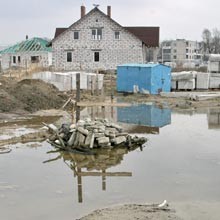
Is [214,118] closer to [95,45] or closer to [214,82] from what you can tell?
[214,82]

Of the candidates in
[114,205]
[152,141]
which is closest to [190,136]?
[152,141]

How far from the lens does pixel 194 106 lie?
2959 cm

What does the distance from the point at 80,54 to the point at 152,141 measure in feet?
109

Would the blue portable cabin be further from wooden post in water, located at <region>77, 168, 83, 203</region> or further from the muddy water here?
wooden post in water, located at <region>77, 168, 83, 203</region>

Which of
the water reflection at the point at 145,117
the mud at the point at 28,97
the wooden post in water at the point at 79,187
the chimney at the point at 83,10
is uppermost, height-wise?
the chimney at the point at 83,10

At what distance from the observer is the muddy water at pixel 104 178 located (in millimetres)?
10000

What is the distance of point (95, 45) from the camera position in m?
48.9

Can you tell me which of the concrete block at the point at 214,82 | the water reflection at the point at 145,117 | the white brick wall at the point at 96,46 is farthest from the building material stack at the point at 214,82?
the white brick wall at the point at 96,46

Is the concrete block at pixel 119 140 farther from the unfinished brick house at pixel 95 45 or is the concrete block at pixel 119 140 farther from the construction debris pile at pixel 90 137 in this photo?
the unfinished brick house at pixel 95 45

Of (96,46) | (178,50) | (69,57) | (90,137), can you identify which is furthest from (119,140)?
(178,50)

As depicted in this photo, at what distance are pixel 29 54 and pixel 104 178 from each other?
4788 cm

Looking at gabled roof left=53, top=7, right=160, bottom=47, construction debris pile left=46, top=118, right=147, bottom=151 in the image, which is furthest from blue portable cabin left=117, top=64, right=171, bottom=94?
construction debris pile left=46, top=118, right=147, bottom=151

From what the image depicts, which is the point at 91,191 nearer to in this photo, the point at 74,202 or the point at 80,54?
the point at 74,202

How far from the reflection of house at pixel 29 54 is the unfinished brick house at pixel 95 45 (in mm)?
6818
